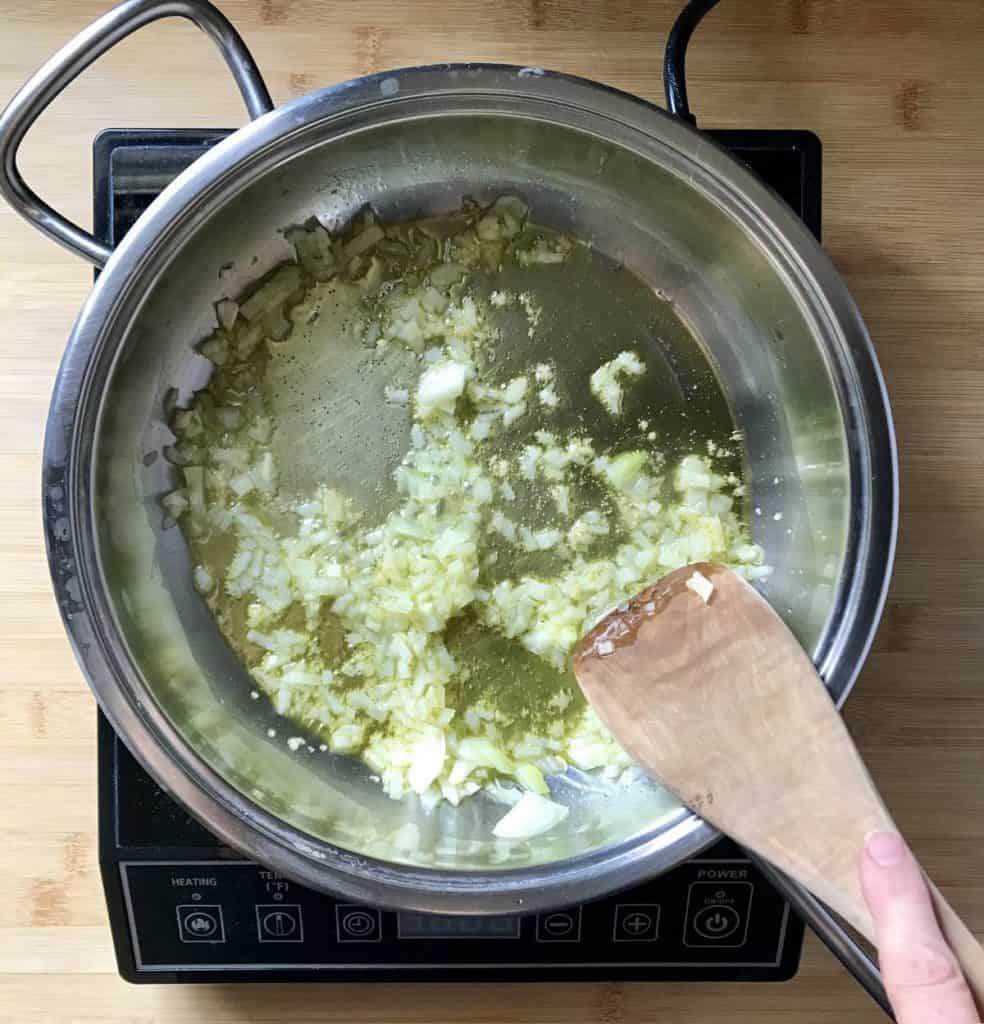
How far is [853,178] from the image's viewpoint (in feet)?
3.55

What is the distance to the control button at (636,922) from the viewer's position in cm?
99

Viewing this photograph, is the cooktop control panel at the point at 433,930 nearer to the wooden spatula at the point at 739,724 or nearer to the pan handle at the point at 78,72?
the wooden spatula at the point at 739,724

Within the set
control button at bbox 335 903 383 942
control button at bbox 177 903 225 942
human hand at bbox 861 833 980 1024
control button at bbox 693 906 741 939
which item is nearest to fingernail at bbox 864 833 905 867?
human hand at bbox 861 833 980 1024

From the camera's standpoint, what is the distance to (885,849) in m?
0.79

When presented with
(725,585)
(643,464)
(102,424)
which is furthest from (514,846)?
(102,424)

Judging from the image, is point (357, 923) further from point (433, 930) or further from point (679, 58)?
point (679, 58)

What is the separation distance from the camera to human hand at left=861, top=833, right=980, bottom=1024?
697mm

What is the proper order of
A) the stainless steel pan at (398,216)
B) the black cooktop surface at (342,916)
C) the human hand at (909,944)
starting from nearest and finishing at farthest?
1. the human hand at (909,944)
2. the stainless steel pan at (398,216)
3. the black cooktop surface at (342,916)

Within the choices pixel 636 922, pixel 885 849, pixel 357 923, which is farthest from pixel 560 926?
pixel 885 849

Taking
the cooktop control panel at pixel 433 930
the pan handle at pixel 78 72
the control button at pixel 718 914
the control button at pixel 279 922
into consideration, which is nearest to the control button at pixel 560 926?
the cooktop control panel at pixel 433 930

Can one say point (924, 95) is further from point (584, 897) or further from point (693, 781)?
point (584, 897)

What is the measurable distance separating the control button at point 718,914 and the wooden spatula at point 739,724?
0.53 feet

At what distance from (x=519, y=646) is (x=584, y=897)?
30 cm

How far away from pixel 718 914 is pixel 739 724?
0.77ft
